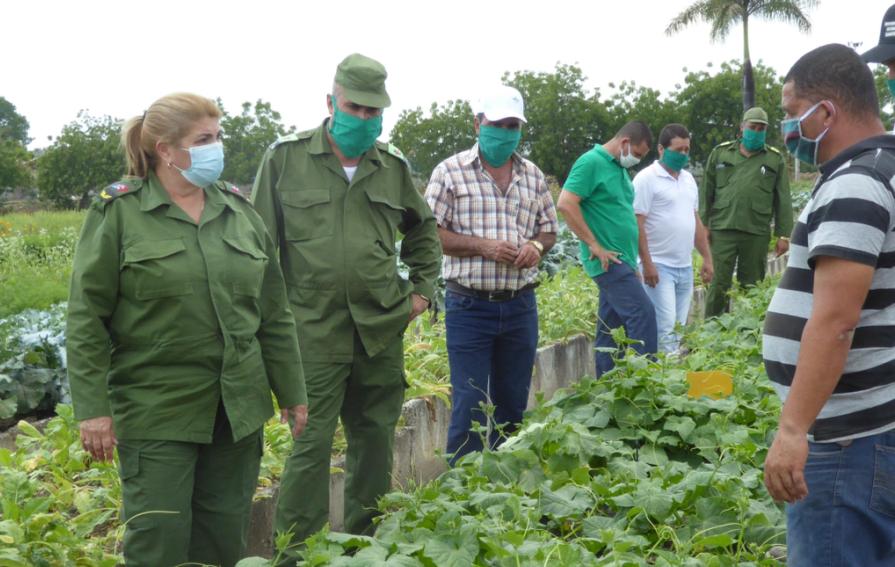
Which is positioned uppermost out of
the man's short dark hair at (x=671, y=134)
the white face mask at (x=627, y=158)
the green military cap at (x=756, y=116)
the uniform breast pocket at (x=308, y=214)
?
the green military cap at (x=756, y=116)

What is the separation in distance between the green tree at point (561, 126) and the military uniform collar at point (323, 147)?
46.7 meters

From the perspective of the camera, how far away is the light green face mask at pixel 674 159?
7.58 meters

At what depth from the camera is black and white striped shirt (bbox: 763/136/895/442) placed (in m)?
2.43

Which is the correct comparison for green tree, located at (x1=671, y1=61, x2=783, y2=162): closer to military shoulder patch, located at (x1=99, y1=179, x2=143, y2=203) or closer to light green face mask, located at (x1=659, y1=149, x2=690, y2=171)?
light green face mask, located at (x1=659, y1=149, x2=690, y2=171)

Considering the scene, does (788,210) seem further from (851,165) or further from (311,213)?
(851,165)

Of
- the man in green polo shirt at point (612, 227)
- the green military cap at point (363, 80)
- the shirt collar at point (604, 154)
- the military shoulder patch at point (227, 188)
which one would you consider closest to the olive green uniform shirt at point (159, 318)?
the military shoulder patch at point (227, 188)

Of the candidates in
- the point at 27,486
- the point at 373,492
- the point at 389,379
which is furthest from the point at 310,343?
the point at 27,486

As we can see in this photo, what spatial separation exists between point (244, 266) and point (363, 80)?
1.19 metres

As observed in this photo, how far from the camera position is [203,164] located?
11.1ft

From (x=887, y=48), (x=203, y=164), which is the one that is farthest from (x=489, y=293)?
(x=887, y=48)

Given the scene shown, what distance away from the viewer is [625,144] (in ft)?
21.5

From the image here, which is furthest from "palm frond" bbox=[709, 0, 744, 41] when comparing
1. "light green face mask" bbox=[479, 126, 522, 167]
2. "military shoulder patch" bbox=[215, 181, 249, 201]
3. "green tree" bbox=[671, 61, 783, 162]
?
"military shoulder patch" bbox=[215, 181, 249, 201]

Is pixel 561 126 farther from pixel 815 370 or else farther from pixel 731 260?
pixel 815 370

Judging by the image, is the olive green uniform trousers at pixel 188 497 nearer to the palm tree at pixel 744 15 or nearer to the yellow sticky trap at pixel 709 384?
the yellow sticky trap at pixel 709 384
